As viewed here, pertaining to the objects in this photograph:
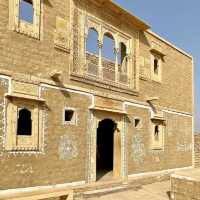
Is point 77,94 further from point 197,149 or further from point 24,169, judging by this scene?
point 197,149

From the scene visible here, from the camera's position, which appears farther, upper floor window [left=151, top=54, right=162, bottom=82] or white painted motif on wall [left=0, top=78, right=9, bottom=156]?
upper floor window [left=151, top=54, right=162, bottom=82]

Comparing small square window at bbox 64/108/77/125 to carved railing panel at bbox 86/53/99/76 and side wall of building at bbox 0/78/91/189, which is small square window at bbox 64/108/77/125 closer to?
side wall of building at bbox 0/78/91/189

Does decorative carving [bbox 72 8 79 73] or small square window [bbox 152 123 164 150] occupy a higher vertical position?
decorative carving [bbox 72 8 79 73]

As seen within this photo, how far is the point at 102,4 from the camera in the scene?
10.8 metres

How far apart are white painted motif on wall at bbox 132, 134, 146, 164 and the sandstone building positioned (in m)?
0.04

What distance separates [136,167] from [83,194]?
366 centimetres

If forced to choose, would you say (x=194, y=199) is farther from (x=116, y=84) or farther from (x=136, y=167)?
(x=116, y=84)

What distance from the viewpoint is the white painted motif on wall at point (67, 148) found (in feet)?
29.2

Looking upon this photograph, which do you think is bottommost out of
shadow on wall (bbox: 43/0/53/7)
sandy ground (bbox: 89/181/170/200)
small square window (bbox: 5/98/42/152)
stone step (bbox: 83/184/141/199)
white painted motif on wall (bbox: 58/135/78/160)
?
sandy ground (bbox: 89/181/170/200)

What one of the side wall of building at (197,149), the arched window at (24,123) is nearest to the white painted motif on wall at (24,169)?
the arched window at (24,123)

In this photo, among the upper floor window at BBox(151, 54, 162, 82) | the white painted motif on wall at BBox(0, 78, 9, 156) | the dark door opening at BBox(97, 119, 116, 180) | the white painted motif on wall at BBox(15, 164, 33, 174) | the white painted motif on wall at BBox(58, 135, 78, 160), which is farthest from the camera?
the dark door opening at BBox(97, 119, 116, 180)

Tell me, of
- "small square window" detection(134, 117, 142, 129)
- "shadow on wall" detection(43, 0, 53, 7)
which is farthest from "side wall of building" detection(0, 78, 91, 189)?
"small square window" detection(134, 117, 142, 129)

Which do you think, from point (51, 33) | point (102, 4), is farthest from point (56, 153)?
point (102, 4)

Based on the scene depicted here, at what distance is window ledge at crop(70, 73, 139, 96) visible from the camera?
966 centimetres
